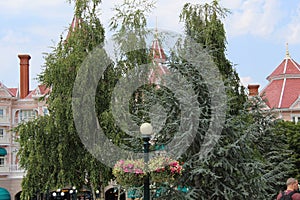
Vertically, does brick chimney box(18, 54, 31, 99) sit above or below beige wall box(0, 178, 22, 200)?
above

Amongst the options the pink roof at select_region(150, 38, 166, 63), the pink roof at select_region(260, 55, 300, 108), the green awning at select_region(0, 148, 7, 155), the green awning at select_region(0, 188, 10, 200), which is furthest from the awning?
the pink roof at select_region(150, 38, 166, 63)

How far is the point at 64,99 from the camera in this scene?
27016mm

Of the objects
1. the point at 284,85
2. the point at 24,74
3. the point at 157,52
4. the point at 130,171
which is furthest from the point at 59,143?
the point at 284,85

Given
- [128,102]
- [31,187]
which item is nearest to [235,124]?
[128,102]

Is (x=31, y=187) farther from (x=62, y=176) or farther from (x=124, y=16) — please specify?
(x=124, y=16)

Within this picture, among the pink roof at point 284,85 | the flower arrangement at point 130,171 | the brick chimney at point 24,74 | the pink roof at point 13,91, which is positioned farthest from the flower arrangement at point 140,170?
the pink roof at point 13,91

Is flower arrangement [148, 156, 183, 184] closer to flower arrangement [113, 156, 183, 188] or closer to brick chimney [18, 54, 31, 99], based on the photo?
flower arrangement [113, 156, 183, 188]

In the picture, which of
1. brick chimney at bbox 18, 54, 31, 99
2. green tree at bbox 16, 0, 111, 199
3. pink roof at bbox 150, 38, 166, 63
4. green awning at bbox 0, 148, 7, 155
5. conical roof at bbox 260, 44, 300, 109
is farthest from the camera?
brick chimney at bbox 18, 54, 31, 99

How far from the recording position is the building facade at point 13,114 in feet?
157

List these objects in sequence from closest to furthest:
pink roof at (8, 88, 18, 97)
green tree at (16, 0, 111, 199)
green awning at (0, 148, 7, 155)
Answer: green tree at (16, 0, 111, 199) < green awning at (0, 148, 7, 155) < pink roof at (8, 88, 18, 97)

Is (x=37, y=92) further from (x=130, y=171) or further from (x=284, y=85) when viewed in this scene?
(x=130, y=171)

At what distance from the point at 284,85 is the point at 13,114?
2365cm

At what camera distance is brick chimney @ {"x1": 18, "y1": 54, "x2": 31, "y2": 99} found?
162 feet

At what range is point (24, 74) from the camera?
163 feet
